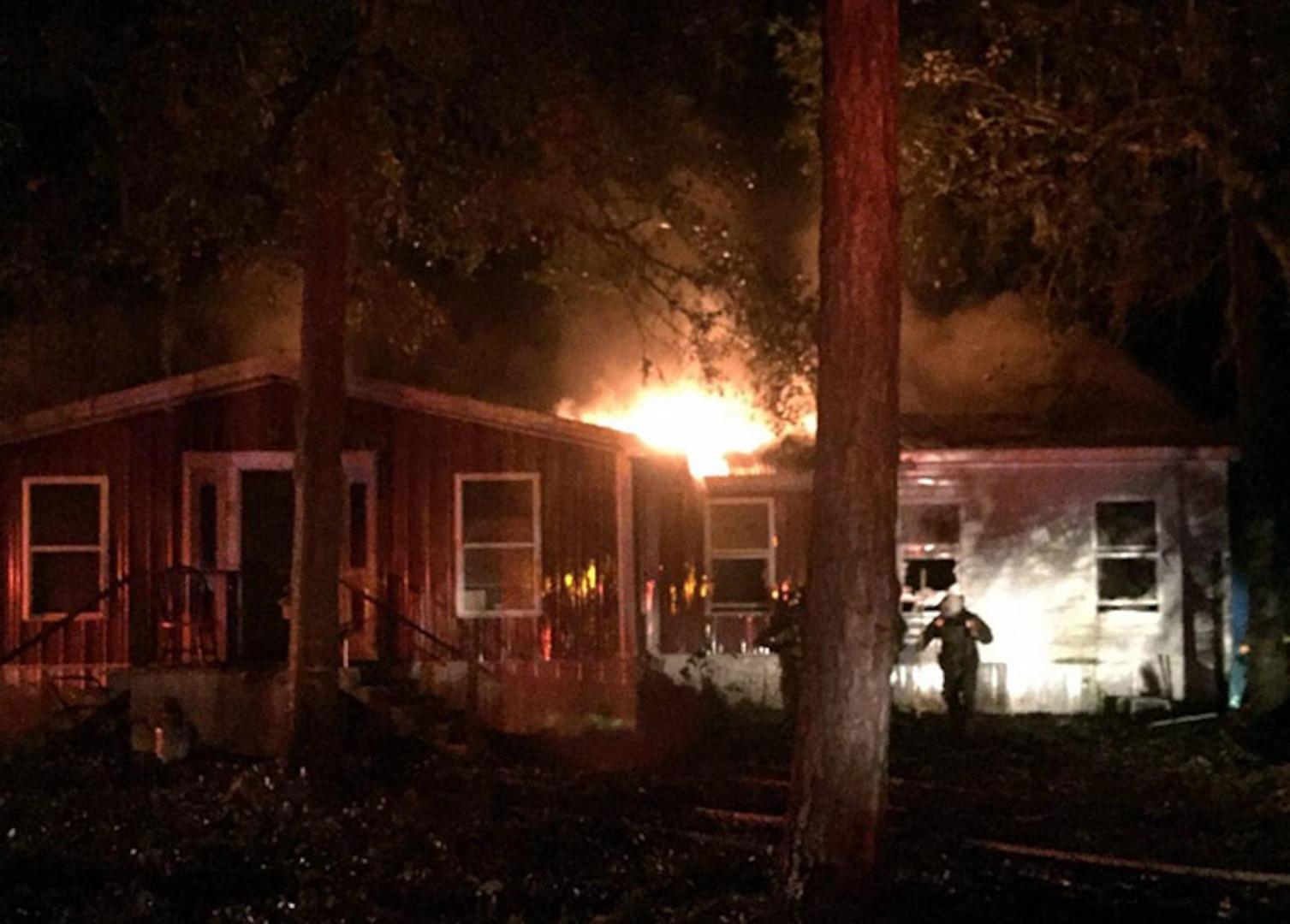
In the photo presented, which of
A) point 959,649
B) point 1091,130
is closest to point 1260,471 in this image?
point 959,649

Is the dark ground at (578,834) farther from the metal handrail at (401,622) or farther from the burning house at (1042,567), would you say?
the burning house at (1042,567)

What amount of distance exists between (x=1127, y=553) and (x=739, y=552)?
5173 mm

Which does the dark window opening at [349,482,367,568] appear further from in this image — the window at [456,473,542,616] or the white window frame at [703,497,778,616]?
the white window frame at [703,497,778,616]

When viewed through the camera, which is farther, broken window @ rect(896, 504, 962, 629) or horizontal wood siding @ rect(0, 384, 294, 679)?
broken window @ rect(896, 504, 962, 629)

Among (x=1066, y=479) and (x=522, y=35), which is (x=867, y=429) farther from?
(x=1066, y=479)

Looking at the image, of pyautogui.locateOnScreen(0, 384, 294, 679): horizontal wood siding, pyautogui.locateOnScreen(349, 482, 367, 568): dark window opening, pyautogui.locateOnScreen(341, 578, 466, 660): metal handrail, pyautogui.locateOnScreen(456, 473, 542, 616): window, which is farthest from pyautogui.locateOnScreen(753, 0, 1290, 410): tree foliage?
pyautogui.locateOnScreen(0, 384, 294, 679): horizontal wood siding

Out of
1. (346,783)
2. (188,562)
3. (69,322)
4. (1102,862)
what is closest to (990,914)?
(1102,862)

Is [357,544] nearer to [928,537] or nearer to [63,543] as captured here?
[63,543]

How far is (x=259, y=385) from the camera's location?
1955 centimetres

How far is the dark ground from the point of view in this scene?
10.4 m

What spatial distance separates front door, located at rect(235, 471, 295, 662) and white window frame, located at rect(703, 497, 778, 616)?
18.7 ft

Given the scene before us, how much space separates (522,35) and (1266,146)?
7.65 metres

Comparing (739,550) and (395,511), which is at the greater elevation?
(395,511)

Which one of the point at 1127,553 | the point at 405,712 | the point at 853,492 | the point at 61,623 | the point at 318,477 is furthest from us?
the point at 1127,553
